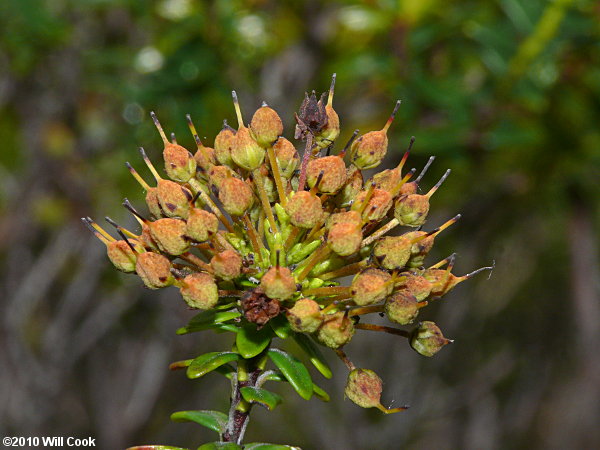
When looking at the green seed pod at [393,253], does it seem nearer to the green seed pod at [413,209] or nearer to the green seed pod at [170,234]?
the green seed pod at [413,209]

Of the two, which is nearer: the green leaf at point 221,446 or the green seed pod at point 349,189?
the green leaf at point 221,446

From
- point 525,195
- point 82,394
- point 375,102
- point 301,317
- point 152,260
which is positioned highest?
point 152,260

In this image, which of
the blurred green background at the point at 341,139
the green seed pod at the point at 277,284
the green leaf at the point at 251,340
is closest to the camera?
the green seed pod at the point at 277,284

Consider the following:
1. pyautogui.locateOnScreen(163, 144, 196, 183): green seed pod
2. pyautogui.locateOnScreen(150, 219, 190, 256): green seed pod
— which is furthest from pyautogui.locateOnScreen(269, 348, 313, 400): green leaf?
pyautogui.locateOnScreen(163, 144, 196, 183): green seed pod

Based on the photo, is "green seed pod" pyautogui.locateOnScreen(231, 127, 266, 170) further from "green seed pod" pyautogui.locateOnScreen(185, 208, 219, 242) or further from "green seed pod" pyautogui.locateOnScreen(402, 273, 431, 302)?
"green seed pod" pyautogui.locateOnScreen(402, 273, 431, 302)

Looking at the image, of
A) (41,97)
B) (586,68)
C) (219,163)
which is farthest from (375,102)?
(219,163)

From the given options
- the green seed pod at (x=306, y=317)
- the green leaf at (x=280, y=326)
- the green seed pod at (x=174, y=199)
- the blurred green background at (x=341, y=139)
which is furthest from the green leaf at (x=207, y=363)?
the blurred green background at (x=341, y=139)

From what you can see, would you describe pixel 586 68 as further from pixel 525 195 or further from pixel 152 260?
pixel 152 260
